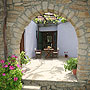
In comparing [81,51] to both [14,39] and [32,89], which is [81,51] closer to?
[32,89]

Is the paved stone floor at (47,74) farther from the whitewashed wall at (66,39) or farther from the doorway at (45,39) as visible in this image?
the doorway at (45,39)

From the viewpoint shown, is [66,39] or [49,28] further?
[49,28]

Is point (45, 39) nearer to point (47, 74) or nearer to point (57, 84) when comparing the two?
point (47, 74)

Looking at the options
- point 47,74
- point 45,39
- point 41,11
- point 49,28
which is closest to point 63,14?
point 41,11

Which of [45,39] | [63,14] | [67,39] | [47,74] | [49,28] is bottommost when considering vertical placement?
[47,74]

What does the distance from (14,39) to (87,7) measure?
8.29 feet

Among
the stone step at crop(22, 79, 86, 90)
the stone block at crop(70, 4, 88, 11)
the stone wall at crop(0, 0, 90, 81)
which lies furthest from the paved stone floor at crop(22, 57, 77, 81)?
the stone block at crop(70, 4, 88, 11)

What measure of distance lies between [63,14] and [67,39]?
16.7 ft

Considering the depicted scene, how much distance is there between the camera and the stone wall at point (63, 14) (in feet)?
8.75

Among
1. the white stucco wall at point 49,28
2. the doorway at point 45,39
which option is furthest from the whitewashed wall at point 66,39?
the doorway at point 45,39

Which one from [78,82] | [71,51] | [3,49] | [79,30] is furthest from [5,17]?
[71,51]

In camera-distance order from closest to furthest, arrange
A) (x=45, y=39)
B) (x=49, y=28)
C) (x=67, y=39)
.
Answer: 1. (x=67, y=39)
2. (x=49, y=28)
3. (x=45, y=39)

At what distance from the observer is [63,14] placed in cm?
276

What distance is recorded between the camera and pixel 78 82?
2703 millimetres
